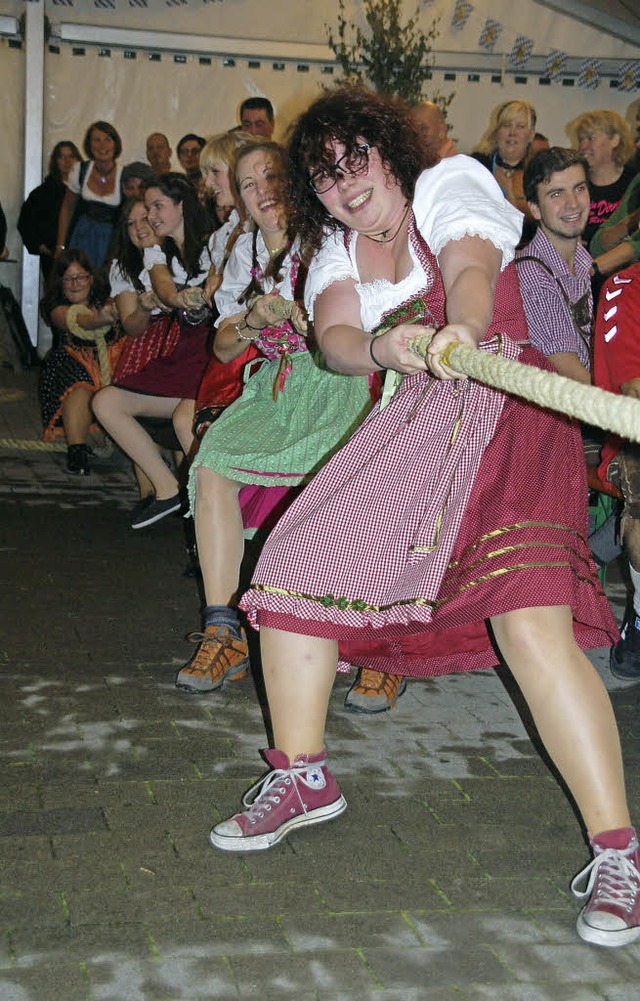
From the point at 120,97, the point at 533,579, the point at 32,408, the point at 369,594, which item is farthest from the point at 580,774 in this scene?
the point at 120,97

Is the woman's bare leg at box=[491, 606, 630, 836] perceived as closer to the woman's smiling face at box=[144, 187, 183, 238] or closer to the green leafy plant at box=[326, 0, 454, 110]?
the woman's smiling face at box=[144, 187, 183, 238]

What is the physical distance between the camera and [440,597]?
2.50 metres

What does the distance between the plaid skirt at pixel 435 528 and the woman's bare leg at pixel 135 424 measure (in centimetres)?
318

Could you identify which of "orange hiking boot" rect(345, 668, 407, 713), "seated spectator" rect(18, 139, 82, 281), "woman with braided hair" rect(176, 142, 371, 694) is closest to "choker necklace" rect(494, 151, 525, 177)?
"woman with braided hair" rect(176, 142, 371, 694)

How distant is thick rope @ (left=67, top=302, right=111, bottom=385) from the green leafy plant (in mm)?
3125

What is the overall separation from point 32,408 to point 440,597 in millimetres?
7115

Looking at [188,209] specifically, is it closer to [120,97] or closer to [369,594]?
[369,594]

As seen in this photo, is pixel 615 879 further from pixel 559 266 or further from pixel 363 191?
pixel 559 266

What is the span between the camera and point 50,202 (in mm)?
10367

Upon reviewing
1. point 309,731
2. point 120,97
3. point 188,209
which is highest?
point 120,97

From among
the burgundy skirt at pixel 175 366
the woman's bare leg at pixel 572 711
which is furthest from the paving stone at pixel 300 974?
the burgundy skirt at pixel 175 366

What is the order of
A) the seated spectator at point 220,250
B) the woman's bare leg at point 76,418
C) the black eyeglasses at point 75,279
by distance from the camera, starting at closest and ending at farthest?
the seated spectator at point 220,250 → the woman's bare leg at point 76,418 → the black eyeglasses at point 75,279

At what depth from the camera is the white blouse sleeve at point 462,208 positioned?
248 centimetres

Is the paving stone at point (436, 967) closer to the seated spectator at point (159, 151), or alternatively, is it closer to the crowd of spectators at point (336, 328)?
the crowd of spectators at point (336, 328)
